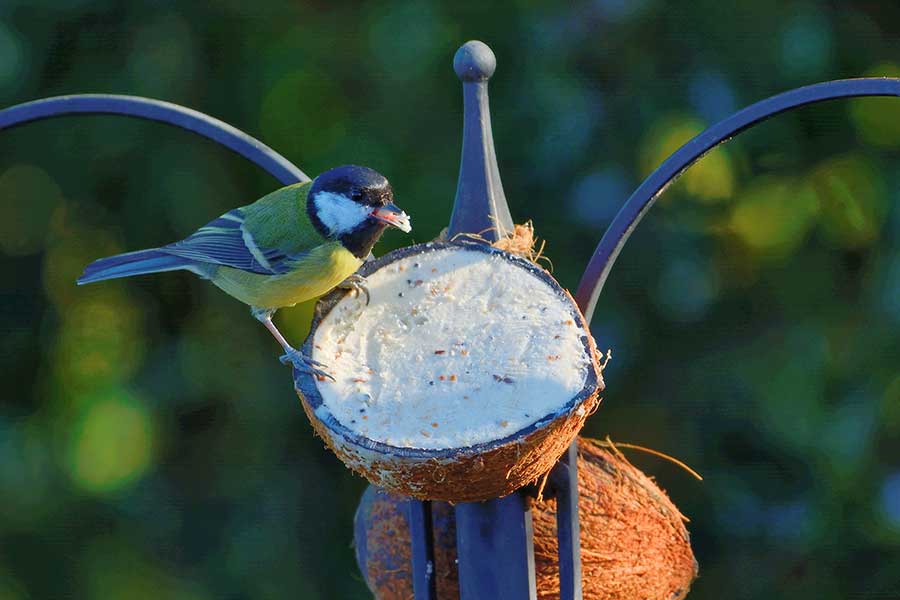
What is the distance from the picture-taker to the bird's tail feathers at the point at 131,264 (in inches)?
90.9

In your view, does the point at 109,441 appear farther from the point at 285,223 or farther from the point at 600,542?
the point at 600,542

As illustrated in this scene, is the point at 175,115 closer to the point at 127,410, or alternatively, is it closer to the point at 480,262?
the point at 480,262

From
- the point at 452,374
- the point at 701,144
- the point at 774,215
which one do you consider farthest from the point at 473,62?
the point at 774,215

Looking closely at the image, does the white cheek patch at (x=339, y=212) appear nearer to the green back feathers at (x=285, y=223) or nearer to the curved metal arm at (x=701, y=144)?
the green back feathers at (x=285, y=223)

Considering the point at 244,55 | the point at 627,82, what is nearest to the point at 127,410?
the point at 244,55

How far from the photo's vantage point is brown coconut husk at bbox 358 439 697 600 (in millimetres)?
2244

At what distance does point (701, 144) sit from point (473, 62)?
41 cm

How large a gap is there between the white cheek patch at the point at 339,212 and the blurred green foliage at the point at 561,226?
697 mm

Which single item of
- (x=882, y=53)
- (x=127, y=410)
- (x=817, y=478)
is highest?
(x=882, y=53)

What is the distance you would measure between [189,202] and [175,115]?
2.93 feet

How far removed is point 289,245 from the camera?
2344mm

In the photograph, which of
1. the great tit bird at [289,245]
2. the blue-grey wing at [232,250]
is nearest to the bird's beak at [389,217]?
the great tit bird at [289,245]

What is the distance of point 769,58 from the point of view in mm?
2887

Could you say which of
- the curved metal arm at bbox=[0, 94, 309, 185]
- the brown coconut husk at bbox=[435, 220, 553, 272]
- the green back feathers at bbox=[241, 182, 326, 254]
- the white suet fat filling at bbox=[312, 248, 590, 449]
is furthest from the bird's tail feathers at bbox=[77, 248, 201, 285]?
the brown coconut husk at bbox=[435, 220, 553, 272]
